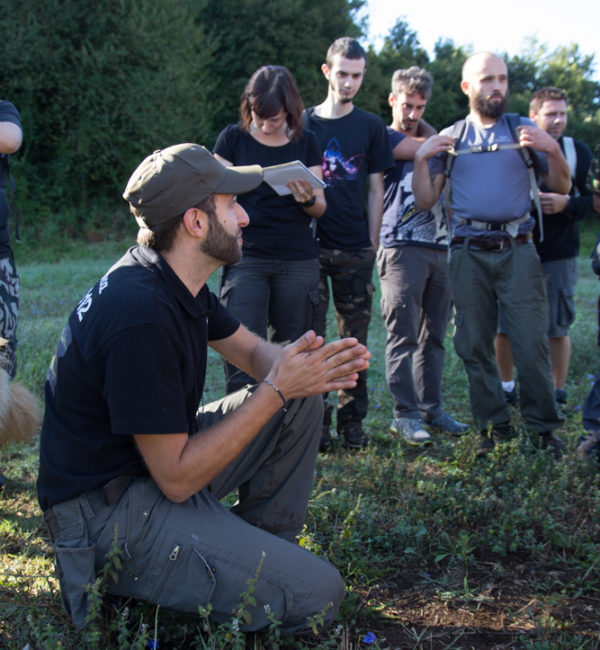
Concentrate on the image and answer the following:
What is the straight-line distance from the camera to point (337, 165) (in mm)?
4719

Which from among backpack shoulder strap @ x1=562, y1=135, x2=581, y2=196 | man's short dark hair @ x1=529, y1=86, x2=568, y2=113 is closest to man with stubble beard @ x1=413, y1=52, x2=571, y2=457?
backpack shoulder strap @ x1=562, y1=135, x2=581, y2=196

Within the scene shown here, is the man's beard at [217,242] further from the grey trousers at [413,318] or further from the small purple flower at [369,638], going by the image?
the grey trousers at [413,318]

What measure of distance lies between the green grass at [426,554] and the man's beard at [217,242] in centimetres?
127

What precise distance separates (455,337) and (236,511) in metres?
2.23

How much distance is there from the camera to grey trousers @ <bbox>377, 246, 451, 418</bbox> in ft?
16.1

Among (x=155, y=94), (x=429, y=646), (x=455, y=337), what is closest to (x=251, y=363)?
(x=429, y=646)

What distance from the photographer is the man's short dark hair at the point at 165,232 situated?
2520 millimetres

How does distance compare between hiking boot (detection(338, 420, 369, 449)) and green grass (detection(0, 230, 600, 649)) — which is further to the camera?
hiking boot (detection(338, 420, 369, 449))

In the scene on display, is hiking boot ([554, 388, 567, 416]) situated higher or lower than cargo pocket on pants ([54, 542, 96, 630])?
lower

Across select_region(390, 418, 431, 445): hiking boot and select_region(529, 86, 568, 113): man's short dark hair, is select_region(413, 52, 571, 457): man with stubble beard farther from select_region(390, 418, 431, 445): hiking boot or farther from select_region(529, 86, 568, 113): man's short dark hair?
select_region(529, 86, 568, 113): man's short dark hair

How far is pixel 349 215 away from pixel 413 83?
1105 millimetres

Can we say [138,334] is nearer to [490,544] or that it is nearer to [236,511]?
[236,511]

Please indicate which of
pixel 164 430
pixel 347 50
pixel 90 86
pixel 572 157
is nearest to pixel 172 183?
pixel 164 430

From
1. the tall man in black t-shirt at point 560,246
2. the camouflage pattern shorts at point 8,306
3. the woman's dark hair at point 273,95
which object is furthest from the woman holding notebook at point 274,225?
the tall man in black t-shirt at point 560,246
